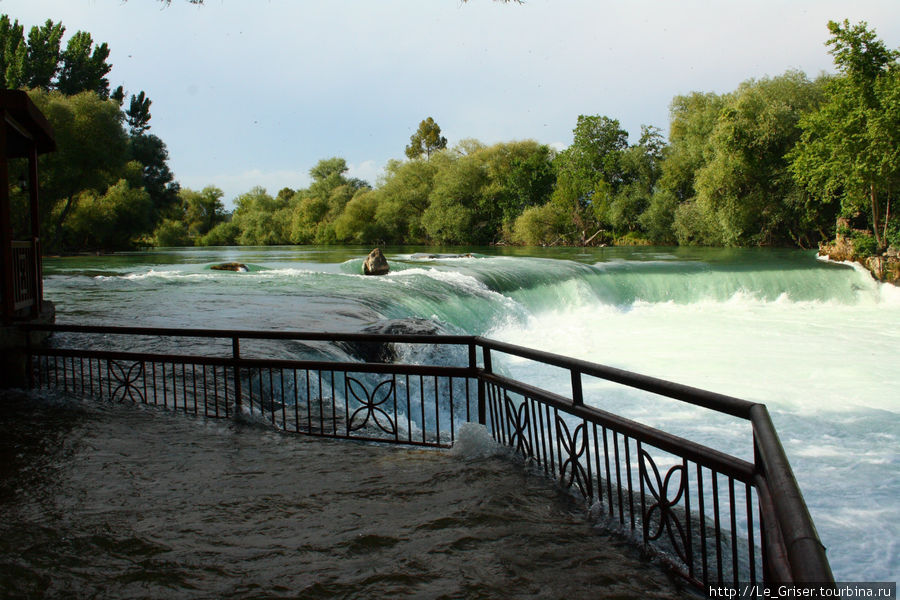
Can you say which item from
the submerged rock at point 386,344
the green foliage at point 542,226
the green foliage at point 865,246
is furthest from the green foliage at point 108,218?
the green foliage at point 865,246

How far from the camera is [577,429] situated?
11.2 feet

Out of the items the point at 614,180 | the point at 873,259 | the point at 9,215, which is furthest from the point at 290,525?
the point at 614,180

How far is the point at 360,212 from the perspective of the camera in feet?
206

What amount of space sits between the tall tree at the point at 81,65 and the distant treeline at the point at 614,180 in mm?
1348

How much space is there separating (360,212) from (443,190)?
9955mm

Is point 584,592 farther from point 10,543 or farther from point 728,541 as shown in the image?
point 10,543

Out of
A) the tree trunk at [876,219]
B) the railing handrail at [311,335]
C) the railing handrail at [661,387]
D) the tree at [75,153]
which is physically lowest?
the railing handrail at [311,335]

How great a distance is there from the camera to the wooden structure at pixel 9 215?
7137 millimetres

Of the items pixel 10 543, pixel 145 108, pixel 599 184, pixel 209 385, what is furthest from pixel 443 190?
pixel 10 543

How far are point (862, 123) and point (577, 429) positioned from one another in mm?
27233

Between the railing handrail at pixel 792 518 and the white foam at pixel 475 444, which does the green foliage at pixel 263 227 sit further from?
the railing handrail at pixel 792 518

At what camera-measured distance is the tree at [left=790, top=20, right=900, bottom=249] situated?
23516 mm

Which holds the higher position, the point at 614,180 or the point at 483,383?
the point at 614,180

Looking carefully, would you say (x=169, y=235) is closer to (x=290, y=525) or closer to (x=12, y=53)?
(x=12, y=53)
